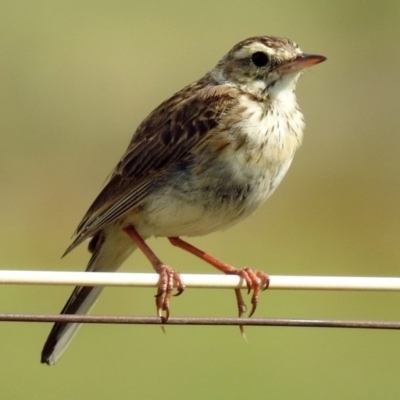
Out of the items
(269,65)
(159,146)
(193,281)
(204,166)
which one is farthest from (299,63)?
(193,281)

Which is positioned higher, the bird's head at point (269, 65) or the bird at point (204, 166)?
the bird's head at point (269, 65)

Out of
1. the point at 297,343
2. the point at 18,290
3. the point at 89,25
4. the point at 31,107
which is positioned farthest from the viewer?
the point at 89,25

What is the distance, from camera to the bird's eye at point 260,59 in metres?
8.47

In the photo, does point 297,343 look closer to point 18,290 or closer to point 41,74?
point 18,290

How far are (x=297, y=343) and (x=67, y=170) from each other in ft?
24.6

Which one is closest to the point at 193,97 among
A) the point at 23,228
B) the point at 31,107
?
the point at 23,228

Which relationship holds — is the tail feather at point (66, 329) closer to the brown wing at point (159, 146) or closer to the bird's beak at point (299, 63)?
the brown wing at point (159, 146)

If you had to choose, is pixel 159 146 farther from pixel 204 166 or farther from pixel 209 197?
pixel 209 197

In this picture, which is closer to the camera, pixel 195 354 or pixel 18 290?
pixel 195 354

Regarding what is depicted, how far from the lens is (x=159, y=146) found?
848 cm

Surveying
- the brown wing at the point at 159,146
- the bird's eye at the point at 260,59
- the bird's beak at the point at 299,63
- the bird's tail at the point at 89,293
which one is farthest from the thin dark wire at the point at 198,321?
the bird's eye at the point at 260,59

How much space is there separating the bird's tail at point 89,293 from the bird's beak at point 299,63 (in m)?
1.46

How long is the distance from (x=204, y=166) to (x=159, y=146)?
1.76ft

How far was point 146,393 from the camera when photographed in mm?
16609
